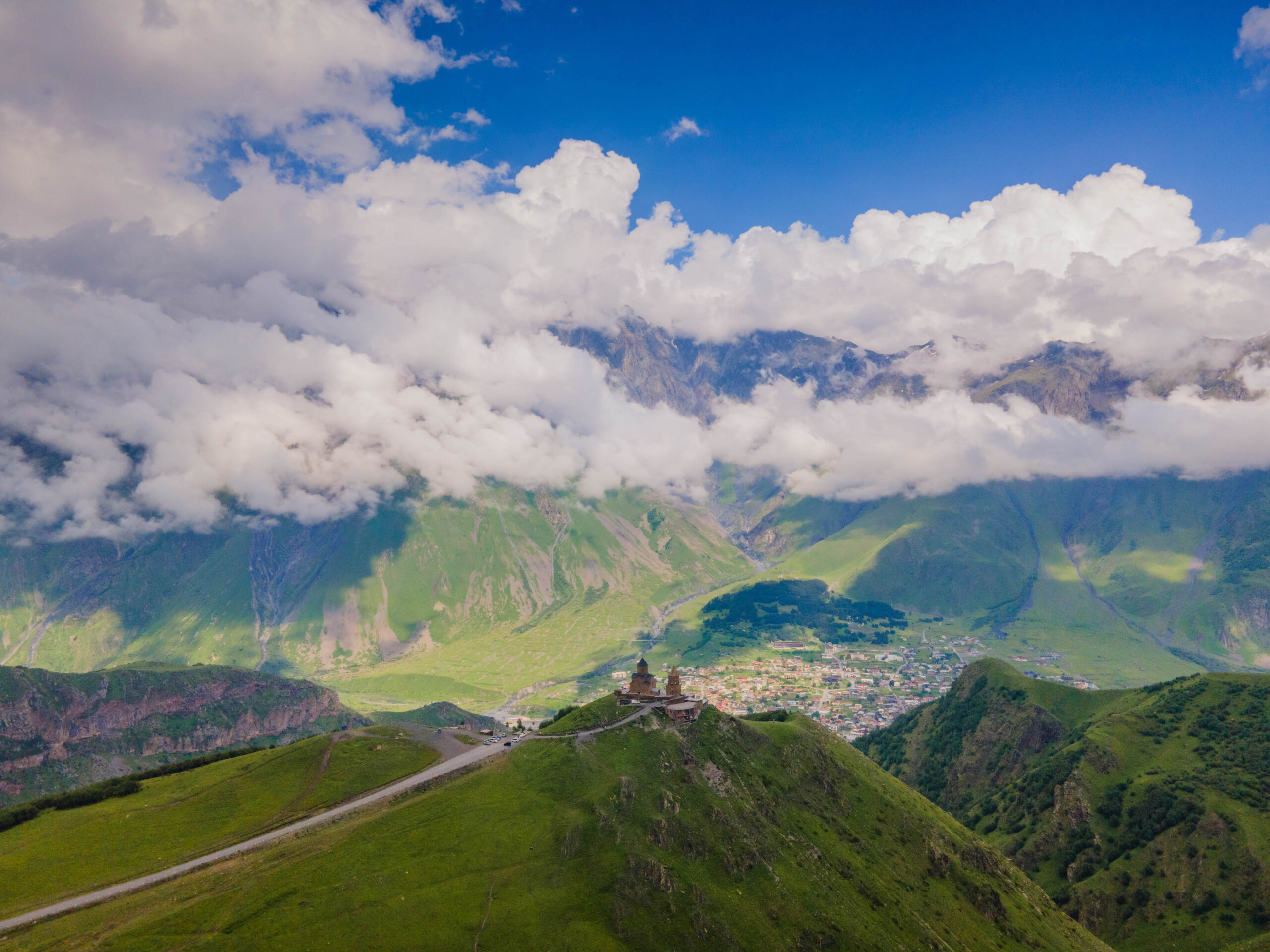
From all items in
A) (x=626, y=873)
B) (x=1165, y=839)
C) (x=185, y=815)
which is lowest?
(x=1165, y=839)

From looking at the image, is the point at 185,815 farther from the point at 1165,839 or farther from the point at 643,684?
the point at 1165,839

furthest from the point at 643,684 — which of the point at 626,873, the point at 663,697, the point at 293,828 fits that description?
the point at 293,828

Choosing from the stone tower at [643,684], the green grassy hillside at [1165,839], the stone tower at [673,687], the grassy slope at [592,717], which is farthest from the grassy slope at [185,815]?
the green grassy hillside at [1165,839]

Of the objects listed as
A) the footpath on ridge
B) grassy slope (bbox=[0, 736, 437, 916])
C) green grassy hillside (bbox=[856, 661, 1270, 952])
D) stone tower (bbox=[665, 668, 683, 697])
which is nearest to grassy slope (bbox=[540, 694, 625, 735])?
the footpath on ridge

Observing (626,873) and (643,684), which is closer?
(626,873)

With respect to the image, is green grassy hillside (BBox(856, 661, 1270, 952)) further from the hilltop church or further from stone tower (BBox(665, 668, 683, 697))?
stone tower (BBox(665, 668, 683, 697))

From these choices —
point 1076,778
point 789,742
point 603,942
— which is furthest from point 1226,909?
point 603,942
